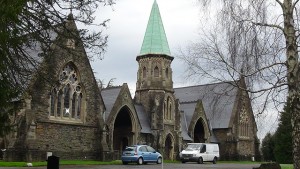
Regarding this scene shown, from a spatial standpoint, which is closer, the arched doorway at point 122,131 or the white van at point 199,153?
the white van at point 199,153

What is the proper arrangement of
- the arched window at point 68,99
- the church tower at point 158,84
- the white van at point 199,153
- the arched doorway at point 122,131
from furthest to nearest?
the church tower at point 158,84 < the arched doorway at point 122,131 < the white van at point 199,153 < the arched window at point 68,99

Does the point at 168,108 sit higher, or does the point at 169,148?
the point at 168,108

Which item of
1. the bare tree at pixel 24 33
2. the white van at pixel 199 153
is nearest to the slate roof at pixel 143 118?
the white van at pixel 199 153

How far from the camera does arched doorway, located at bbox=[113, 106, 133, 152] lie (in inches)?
1700

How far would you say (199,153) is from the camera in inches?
1544

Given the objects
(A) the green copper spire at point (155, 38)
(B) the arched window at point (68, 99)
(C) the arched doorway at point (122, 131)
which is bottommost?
(C) the arched doorway at point (122, 131)

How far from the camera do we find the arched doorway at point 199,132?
54.4m

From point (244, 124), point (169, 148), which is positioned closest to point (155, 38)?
point (169, 148)

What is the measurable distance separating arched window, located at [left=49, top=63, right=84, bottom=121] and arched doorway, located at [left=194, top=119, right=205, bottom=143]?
21.7 metres

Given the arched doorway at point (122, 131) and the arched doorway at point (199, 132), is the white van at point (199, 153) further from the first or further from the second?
the arched doorway at point (199, 132)

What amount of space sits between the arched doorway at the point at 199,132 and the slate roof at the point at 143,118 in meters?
9.32

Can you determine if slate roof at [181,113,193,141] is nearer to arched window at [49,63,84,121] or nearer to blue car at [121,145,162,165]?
blue car at [121,145,162,165]

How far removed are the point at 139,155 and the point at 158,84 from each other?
15.3m

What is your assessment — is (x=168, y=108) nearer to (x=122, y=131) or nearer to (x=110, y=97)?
(x=122, y=131)
